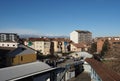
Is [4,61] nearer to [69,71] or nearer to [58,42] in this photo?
[69,71]

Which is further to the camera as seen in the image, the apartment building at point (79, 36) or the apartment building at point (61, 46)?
the apartment building at point (79, 36)

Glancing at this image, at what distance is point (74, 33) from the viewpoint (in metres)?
105

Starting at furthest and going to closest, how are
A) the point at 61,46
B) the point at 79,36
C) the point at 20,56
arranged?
the point at 79,36 < the point at 61,46 < the point at 20,56

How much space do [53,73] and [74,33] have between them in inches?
3212

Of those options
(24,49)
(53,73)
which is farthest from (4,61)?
(53,73)

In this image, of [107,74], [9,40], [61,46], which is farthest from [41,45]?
[107,74]

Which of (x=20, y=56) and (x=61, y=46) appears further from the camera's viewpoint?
(x=61, y=46)

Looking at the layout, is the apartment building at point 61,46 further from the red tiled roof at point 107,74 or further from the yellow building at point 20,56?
the red tiled roof at point 107,74

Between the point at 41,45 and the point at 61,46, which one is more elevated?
the point at 41,45

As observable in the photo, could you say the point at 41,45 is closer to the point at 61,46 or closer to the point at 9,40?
the point at 61,46

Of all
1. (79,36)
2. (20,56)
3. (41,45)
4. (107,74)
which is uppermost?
(79,36)

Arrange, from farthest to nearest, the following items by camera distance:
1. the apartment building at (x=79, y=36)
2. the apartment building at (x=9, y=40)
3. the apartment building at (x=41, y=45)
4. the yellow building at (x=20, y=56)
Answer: the apartment building at (x=79, y=36)
the apartment building at (x=41, y=45)
the apartment building at (x=9, y=40)
the yellow building at (x=20, y=56)

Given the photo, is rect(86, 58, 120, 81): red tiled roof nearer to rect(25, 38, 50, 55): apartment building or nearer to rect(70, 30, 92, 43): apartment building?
rect(25, 38, 50, 55): apartment building

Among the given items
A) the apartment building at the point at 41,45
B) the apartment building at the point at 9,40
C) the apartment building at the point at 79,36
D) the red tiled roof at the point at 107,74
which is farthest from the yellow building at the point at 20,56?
the apartment building at the point at 79,36
